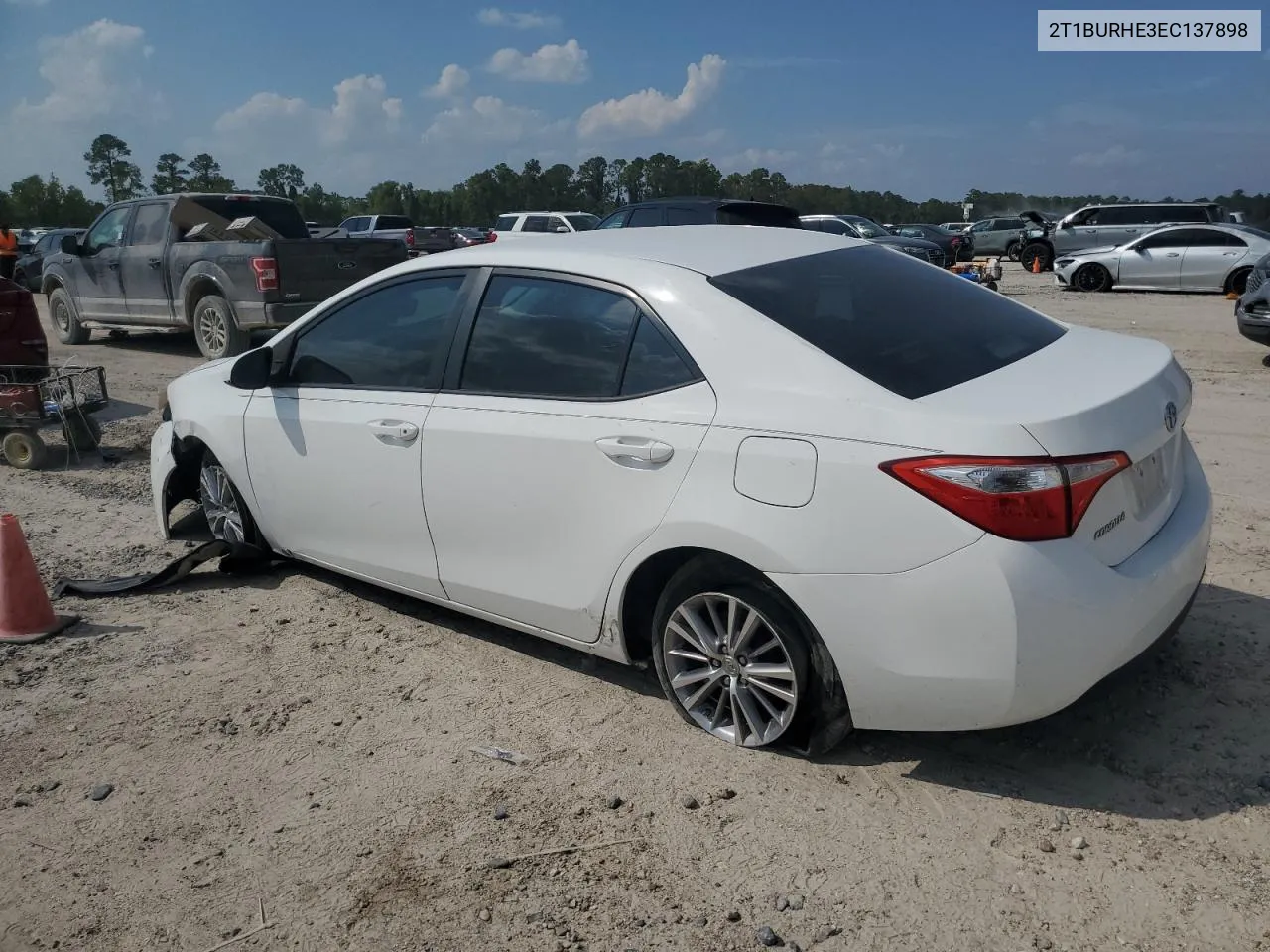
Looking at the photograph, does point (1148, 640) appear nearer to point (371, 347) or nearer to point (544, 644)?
point (544, 644)

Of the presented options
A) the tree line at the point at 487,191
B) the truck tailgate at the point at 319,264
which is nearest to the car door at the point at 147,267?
the truck tailgate at the point at 319,264

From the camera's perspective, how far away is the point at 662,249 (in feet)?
12.5

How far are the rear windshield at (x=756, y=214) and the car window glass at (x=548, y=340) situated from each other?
29.7 ft

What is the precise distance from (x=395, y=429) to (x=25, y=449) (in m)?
5.24

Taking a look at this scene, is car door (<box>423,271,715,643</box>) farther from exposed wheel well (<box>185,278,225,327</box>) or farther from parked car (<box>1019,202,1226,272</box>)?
parked car (<box>1019,202,1226,272</box>)

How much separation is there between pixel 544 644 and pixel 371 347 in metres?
1.47

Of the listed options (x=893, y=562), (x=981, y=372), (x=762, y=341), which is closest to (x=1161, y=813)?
(x=893, y=562)

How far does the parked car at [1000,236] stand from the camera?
3575 cm

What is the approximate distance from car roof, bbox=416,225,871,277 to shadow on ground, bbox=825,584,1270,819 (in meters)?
1.74

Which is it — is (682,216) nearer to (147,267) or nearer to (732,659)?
(147,267)

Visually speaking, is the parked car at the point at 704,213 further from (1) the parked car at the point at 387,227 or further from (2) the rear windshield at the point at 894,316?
(1) the parked car at the point at 387,227

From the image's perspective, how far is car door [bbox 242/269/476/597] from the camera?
13.5 feet

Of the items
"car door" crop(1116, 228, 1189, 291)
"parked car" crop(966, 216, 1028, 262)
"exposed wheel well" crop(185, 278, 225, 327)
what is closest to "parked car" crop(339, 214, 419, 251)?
"exposed wheel well" crop(185, 278, 225, 327)

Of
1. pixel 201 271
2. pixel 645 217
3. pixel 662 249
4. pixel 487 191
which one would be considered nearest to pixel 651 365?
pixel 662 249
